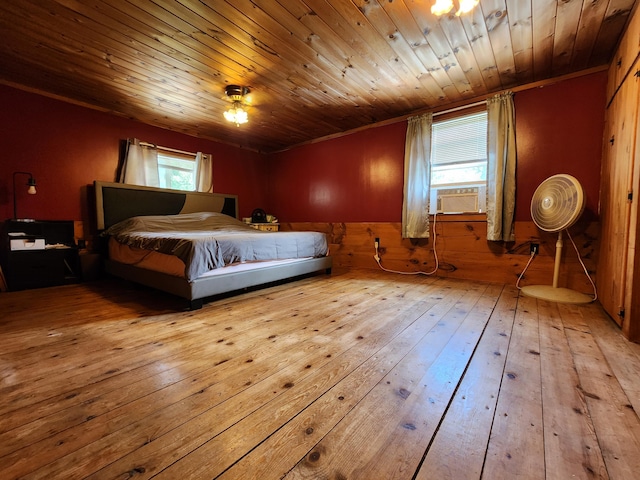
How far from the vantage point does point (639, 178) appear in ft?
5.33

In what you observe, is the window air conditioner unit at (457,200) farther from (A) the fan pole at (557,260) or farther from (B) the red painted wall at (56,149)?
(B) the red painted wall at (56,149)

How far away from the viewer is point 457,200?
342 centimetres

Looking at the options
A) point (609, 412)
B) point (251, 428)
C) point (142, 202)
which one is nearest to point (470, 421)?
point (609, 412)

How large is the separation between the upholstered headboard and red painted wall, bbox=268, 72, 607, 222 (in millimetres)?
1437

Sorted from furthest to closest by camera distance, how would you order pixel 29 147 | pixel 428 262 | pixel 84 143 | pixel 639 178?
pixel 428 262
pixel 84 143
pixel 29 147
pixel 639 178

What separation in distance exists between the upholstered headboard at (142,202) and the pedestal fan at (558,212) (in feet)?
14.3

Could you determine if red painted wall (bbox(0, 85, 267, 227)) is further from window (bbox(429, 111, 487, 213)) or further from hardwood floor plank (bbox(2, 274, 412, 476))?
window (bbox(429, 111, 487, 213))

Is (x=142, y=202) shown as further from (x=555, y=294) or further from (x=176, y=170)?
(x=555, y=294)

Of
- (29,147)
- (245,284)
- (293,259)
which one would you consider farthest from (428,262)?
(29,147)

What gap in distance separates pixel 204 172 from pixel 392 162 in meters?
3.06

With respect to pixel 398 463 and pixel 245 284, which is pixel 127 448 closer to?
pixel 398 463

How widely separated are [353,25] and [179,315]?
2632 millimetres

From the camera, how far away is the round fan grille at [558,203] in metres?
2.30

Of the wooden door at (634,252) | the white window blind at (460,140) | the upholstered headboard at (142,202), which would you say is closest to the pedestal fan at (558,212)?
the wooden door at (634,252)
